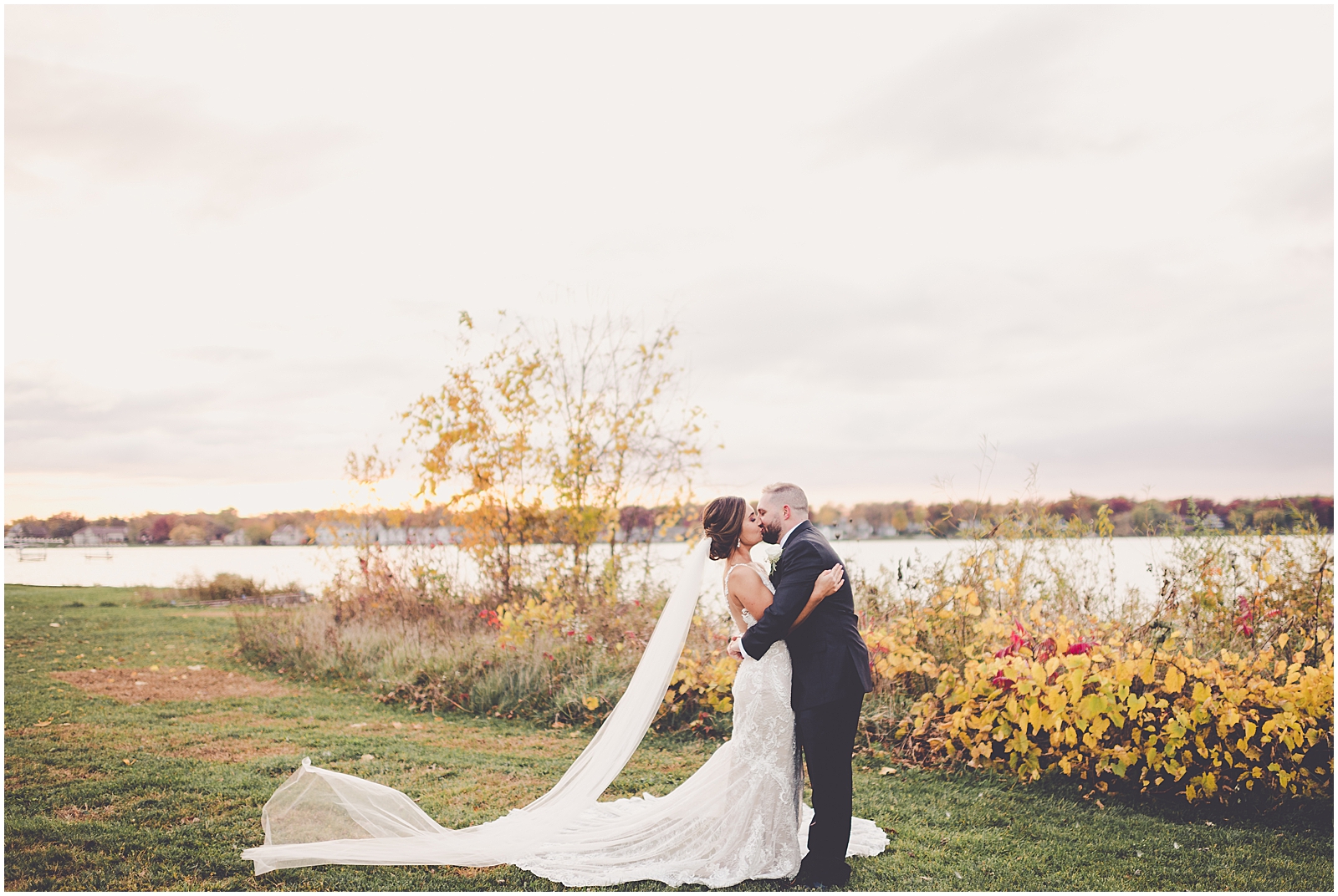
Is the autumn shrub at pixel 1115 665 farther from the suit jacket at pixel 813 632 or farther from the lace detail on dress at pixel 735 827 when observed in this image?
the lace detail on dress at pixel 735 827

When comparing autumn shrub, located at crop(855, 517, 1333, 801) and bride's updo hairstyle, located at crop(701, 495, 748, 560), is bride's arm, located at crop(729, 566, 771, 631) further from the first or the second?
autumn shrub, located at crop(855, 517, 1333, 801)

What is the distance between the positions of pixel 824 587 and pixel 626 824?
198 cm

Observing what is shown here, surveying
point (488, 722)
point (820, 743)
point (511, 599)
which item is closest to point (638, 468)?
point (511, 599)

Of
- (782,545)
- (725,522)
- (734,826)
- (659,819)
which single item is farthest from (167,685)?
(782,545)

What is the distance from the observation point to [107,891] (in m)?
4.56

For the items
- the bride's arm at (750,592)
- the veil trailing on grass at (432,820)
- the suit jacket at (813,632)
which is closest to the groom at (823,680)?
the suit jacket at (813,632)

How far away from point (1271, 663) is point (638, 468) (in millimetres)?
7282

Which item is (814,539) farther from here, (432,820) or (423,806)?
(423,806)

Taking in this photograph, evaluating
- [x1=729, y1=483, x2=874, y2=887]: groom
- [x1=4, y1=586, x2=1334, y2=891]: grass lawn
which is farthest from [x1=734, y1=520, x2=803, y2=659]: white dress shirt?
[x1=4, y1=586, x2=1334, y2=891]: grass lawn

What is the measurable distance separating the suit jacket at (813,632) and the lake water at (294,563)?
375 cm

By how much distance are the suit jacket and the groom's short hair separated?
17 centimetres

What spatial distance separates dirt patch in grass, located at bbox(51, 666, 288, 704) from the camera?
9836 millimetres

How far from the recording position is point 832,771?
15.2 feet

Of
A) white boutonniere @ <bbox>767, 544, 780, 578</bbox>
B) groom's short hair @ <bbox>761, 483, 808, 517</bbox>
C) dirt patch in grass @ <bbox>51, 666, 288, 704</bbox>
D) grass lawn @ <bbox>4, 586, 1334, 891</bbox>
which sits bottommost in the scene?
dirt patch in grass @ <bbox>51, 666, 288, 704</bbox>
